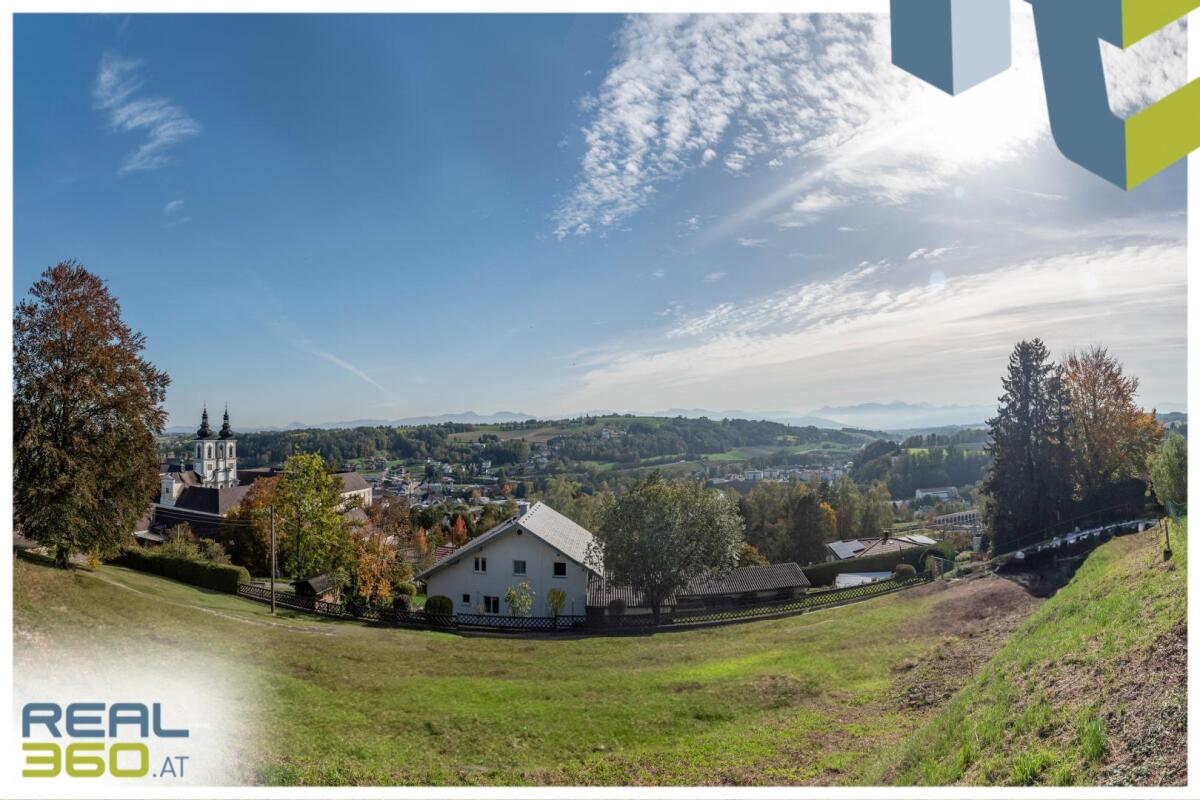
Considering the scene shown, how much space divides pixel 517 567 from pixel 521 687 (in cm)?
105

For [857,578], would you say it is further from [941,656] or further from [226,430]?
[226,430]

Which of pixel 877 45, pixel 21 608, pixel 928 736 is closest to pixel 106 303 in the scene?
pixel 21 608

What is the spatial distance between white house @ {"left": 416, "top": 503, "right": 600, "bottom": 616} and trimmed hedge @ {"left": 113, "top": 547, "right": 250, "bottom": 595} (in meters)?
1.57

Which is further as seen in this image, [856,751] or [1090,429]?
[1090,429]

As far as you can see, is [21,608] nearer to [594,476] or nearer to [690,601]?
[594,476]

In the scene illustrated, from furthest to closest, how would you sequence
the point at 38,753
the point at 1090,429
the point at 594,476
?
1. the point at 594,476
2. the point at 1090,429
3. the point at 38,753

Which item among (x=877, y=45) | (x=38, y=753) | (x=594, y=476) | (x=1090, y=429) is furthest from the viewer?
(x=594, y=476)

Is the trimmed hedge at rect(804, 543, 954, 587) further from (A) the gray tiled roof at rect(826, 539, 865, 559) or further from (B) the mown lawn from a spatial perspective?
(B) the mown lawn

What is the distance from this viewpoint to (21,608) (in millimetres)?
3959

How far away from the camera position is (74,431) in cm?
396

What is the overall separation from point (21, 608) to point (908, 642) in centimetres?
720

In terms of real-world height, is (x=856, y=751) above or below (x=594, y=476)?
below

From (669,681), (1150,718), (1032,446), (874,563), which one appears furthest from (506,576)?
(1032,446)

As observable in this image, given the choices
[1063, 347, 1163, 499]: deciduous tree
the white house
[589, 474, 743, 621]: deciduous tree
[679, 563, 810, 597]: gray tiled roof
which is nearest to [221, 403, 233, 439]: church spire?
the white house
